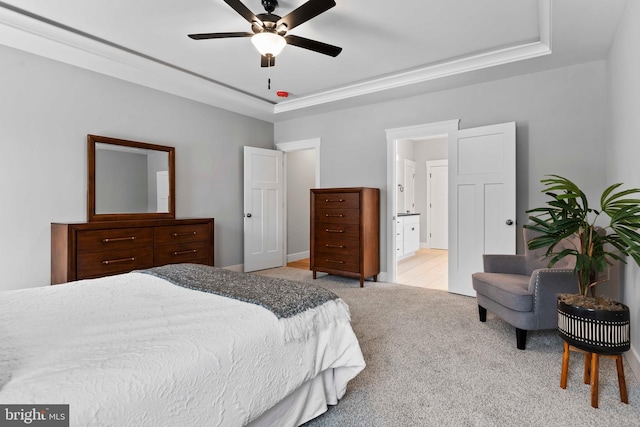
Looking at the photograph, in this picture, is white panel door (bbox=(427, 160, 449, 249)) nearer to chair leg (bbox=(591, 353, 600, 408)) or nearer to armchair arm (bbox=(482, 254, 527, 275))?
armchair arm (bbox=(482, 254, 527, 275))

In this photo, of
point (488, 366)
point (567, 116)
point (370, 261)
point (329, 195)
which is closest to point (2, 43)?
point (329, 195)

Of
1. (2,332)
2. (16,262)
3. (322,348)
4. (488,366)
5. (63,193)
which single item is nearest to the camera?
(2,332)

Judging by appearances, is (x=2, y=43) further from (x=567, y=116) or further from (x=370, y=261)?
(x=567, y=116)

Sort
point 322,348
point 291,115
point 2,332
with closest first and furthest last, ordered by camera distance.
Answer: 1. point 2,332
2. point 322,348
3. point 291,115

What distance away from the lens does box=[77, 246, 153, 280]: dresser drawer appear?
309cm

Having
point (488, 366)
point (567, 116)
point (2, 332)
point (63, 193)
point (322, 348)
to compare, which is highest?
point (567, 116)

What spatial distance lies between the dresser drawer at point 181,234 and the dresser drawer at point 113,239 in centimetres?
10

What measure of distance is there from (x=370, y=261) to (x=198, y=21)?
3.28m

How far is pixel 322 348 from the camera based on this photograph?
1.55 meters

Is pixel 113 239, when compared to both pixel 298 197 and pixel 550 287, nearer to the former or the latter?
pixel 298 197

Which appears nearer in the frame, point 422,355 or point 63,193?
point 422,355

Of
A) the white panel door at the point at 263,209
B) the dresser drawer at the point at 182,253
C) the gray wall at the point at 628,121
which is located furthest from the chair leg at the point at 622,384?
the white panel door at the point at 263,209

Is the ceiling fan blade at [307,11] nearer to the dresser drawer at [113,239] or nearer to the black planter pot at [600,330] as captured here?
the black planter pot at [600,330]

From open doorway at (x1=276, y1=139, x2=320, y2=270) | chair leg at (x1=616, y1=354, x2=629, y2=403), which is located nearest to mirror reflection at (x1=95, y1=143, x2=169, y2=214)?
open doorway at (x1=276, y1=139, x2=320, y2=270)
